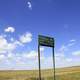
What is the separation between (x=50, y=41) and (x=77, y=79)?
77.5 ft

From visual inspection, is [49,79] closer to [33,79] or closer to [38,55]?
[33,79]

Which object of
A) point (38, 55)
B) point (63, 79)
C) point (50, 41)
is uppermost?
point (50, 41)

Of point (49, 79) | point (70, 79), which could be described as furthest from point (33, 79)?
point (70, 79)

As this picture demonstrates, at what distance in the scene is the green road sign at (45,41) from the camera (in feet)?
109

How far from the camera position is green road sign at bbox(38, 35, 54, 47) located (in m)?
33.2

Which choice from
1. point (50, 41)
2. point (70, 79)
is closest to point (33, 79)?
point (70, 79)

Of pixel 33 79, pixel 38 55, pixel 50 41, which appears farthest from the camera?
pixel 33 79

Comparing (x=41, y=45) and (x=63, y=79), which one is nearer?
(x=41, y=45)

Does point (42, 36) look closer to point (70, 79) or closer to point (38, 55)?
point (38, 55)

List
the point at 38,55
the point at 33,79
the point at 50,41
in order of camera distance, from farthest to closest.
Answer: the point at 33,79
the point at 50,41
the point at 38,55

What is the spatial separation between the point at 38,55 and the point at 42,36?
113 inches

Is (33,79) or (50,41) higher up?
(50,41)

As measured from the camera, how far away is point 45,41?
111 feet

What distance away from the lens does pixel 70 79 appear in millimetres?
56812
